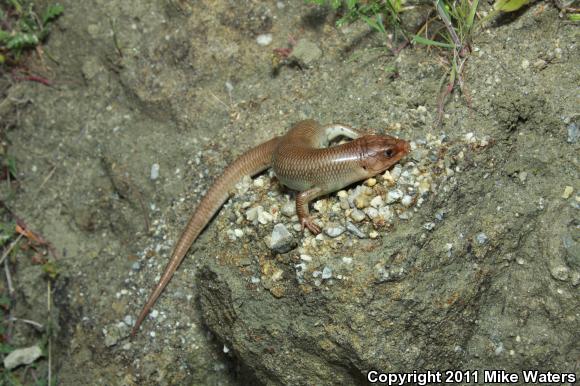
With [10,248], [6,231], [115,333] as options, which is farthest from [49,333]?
[6,231]

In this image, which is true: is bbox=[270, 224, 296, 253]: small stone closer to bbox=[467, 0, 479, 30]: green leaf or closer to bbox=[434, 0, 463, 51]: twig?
bbox=[434, 0, 463, 51]: twig

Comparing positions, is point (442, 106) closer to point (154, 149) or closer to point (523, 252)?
point (523, 252)

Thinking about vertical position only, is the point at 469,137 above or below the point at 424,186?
above

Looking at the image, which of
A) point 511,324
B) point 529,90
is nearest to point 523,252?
point 511,324

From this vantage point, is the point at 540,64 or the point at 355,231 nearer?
the point at 355,231

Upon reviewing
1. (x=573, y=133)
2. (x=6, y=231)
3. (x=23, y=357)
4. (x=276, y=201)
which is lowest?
(x=23, y=357)

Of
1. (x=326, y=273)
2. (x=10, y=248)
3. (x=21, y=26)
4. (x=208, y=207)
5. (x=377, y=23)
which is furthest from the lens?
(x=21, y=26)

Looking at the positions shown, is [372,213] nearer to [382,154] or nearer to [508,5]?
[382,154]

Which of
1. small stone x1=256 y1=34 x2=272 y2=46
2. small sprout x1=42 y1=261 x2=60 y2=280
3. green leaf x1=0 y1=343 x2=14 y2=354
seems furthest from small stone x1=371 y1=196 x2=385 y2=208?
green leaf x1=0 y1=343 x2=14 y2=354

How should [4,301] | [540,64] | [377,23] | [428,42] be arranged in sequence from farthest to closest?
[4,301], [377,23], [428,42], [540,64]
